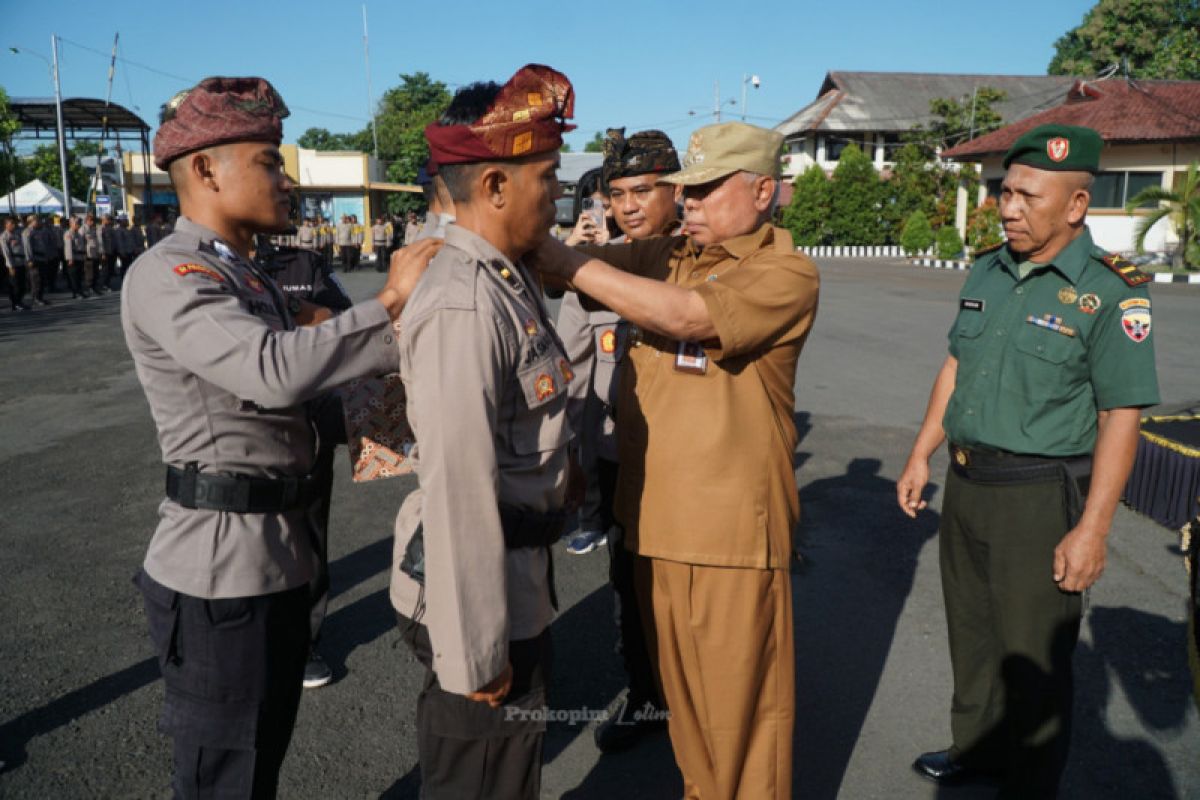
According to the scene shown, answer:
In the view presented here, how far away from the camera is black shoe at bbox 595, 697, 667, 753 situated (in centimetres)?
303

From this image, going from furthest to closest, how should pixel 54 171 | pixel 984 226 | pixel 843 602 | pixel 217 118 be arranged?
pixel 54 171 < pixel 984 226 < pixel 843 602 < pixel 217 118

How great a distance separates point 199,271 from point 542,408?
791 mm

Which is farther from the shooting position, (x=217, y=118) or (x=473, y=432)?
(x=217, y=118)

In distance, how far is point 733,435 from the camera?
2174 mm

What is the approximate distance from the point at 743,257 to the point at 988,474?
1067 mm

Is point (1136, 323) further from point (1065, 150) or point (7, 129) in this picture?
point (7, 129)

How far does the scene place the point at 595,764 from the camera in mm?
2959

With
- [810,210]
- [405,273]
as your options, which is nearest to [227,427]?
[405,273]

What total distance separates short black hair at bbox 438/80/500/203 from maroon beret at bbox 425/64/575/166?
0.02m

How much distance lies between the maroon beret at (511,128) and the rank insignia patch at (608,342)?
1.79m

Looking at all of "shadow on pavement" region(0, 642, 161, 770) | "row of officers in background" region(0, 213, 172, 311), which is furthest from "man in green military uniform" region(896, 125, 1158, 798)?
"row of officers in background" region(0, 213, 172, 311)

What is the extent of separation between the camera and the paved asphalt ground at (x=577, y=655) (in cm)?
284

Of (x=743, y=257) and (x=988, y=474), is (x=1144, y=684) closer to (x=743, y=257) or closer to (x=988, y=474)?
(x=988, y=474)

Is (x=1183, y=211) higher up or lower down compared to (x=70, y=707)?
higher up
